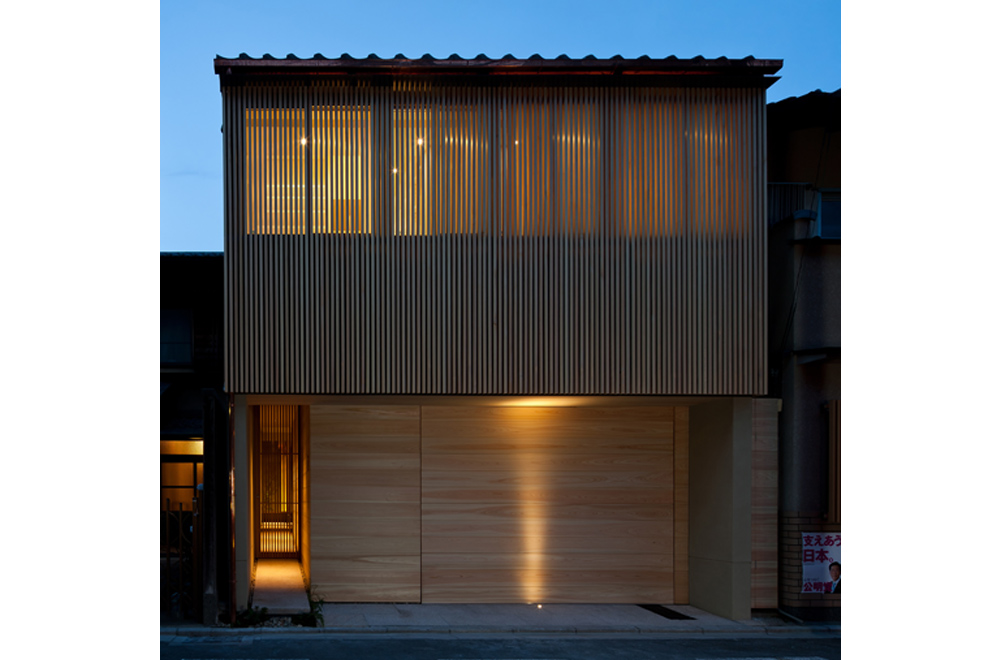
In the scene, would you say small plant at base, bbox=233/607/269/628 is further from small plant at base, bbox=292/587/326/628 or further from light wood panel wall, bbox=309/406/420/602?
light wood panel wall, bbox=309/406/420/602

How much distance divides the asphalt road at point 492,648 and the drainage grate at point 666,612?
1.20 meters

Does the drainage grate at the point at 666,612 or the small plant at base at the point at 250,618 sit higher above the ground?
the small plant at base at the point at 250,618

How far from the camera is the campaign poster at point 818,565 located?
12.7 metres

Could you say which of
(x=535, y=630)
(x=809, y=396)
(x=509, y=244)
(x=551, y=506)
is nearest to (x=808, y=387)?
(x=809, y=396)

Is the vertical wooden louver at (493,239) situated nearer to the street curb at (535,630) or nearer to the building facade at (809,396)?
the building facade at (809,396)

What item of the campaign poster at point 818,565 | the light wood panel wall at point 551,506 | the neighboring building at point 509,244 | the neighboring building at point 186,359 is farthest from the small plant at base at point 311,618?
the campaign poster at point 818,565

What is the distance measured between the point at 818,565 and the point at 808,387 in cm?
273

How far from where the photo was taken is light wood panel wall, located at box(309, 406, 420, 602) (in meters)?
13.6

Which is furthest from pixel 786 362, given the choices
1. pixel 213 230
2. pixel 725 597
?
pixel 213 230

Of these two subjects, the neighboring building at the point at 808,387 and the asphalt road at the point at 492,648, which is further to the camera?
the neighboring building at the point at 808,387

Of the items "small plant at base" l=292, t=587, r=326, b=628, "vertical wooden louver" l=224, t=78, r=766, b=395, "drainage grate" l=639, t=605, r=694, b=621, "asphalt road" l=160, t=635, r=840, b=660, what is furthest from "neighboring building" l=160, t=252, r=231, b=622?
"drainage grate" l=639, t=605, r=694, b=621

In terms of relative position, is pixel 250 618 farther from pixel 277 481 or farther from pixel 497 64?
pixel 497 64

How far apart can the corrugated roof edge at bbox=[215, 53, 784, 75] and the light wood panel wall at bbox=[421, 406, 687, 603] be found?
5.53 m
